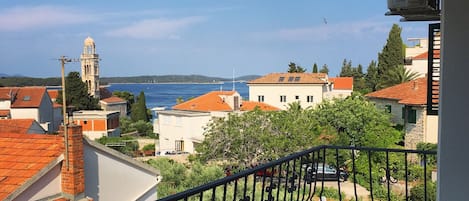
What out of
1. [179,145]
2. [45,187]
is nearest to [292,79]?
[179,145]

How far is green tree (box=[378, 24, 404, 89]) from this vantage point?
3356cm

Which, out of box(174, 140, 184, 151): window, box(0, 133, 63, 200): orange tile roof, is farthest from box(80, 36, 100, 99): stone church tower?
box(0, 133, 63, 200): orange tile roof

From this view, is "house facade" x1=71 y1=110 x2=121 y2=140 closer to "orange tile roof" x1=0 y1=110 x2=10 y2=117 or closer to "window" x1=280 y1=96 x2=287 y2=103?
"orange tile roof" x1=0 y1=110 x2=10 y2=117

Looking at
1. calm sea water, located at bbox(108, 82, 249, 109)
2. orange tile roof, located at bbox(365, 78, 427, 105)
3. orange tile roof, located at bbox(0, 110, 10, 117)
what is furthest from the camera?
calm sea water, located at bbox(108, 82, 249, 109)

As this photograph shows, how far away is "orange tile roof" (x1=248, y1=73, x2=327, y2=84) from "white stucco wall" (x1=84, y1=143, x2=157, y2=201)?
91.3ft

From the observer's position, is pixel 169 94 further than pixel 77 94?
Yes

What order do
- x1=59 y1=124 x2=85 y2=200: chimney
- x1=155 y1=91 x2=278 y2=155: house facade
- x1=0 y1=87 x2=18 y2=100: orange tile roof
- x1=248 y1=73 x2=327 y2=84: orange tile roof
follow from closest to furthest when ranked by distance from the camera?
x1=59 y1=124 x2=85 y2=200: chimney
x1=155 y1=91 x2=278 y2=155: house facade
x1=0 y1=87 x2=18 y2=100: orange tile roof
x1=248 y1=73 x2=327 y2=84: orange tile roof

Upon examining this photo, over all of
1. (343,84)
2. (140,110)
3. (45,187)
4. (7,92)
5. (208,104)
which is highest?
(343,84)

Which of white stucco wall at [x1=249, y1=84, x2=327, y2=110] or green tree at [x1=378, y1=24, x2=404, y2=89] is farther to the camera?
white stucco wall at [x1=249, y1=84, x2=327, y2=110]

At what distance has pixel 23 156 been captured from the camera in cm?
823

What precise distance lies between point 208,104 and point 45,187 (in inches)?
Answer: 973

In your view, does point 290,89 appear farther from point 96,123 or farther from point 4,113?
point 4,113

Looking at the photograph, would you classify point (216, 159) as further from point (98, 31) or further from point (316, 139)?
point (98, 31)

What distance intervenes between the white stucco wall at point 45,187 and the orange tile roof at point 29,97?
2863cm
